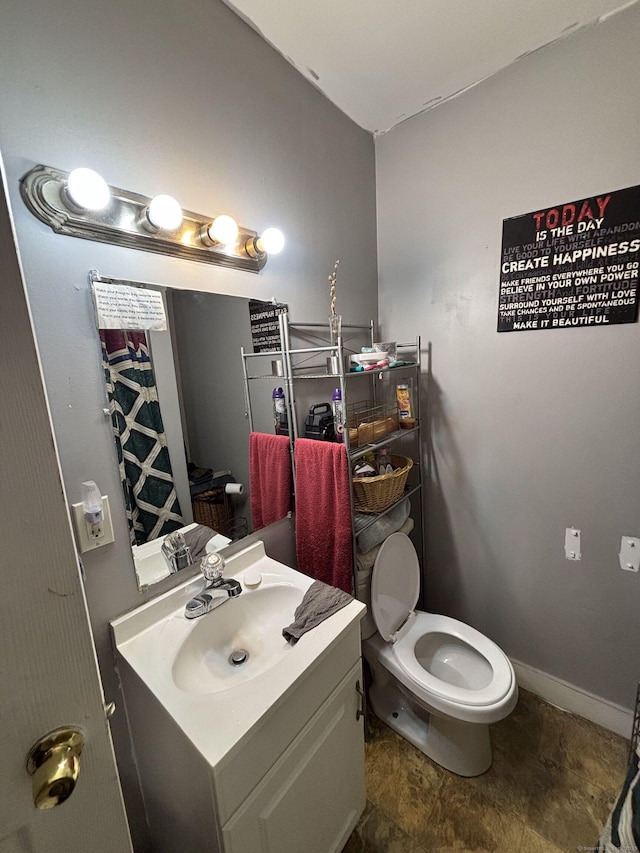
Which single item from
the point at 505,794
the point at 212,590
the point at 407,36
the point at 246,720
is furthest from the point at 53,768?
the point at 407,36

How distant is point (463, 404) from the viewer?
63.1 inches

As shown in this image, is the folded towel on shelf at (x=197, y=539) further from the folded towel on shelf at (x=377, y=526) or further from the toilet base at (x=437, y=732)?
the toilet base at (x=437, y=732)

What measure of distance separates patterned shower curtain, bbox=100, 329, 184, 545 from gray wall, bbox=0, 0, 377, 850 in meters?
0.03

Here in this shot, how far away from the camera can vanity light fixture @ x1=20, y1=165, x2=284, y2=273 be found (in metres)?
0.76

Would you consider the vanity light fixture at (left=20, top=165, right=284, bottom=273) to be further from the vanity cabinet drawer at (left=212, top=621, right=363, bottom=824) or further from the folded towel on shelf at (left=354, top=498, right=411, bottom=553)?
the vanity cabinet drawer at (left=212, top=621, right=363, bottom=824)

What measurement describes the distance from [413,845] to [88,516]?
1449mm

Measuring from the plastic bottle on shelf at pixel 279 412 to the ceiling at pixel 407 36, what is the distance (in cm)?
116

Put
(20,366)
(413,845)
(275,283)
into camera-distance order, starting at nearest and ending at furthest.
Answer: (20,366) < (413,845) < (275,283)

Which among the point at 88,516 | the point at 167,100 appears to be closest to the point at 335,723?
the point at 88,516

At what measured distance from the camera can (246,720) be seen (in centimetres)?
70

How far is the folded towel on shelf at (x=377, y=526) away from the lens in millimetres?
1401

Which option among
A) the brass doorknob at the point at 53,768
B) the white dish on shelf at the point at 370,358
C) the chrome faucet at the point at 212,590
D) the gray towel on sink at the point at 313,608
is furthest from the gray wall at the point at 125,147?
the brass doorknob at the point at 53,768

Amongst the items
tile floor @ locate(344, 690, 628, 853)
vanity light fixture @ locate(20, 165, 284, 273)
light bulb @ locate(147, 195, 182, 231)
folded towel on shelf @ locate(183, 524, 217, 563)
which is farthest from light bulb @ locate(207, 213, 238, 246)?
tile floor @ locate(344, 690, 628, 853)

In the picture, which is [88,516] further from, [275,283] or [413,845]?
[413,845]
